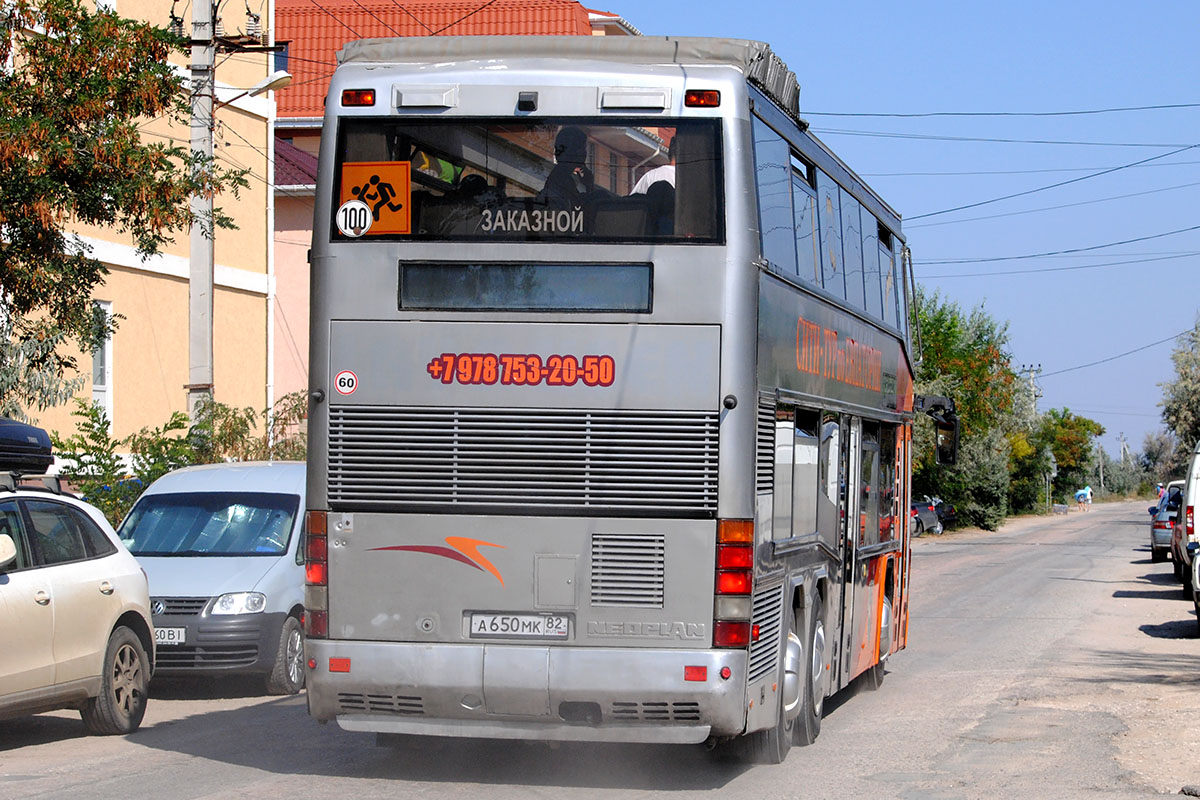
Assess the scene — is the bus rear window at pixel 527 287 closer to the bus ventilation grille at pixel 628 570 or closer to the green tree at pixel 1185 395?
the bus ventilation grille at pixel 628 570

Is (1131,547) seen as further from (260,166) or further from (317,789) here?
(317,789)

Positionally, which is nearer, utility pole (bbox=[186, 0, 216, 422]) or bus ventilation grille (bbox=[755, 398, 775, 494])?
bus ventilation grille (bbox=[755, 398, 775, 494])

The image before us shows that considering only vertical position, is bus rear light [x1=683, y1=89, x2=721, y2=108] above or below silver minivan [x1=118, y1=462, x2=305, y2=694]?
above

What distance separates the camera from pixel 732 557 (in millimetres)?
8578

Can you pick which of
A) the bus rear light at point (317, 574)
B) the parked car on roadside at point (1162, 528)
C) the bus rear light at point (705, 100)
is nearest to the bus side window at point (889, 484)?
the bus rear light at point (705, 100)

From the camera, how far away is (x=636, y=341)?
866 centimetres

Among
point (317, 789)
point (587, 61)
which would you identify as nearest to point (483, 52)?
point (587, 61)

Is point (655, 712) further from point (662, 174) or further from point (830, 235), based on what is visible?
point (830, 235)

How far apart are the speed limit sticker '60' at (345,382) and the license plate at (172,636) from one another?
4.78 metres

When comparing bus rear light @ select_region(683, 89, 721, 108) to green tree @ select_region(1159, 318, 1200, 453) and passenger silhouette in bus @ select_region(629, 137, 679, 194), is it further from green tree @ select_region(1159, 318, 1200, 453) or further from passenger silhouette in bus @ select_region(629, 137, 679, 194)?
green tree @ select_region(1159, 318, 1200, 453)

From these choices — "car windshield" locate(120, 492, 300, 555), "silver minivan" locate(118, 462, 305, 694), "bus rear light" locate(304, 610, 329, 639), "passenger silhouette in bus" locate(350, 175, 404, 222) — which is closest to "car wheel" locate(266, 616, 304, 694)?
"silver minivan" locate(118, 462, 305, 694)

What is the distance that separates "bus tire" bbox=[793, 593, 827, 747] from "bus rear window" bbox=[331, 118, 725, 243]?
320cm

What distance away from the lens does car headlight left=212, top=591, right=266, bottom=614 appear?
12961 millimetres

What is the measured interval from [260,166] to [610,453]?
26.2 metres
